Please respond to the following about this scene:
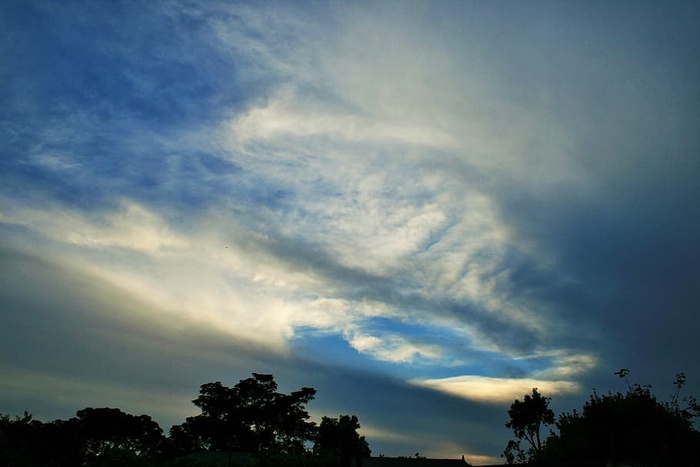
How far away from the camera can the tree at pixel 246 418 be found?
84250mm

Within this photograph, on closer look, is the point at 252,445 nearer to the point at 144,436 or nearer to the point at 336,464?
the point at 144,436

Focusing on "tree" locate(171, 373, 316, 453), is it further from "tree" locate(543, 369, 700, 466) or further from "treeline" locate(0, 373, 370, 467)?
"tree" locate(543, 369, 700, 466)

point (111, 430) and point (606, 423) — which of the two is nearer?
point (606, 423)

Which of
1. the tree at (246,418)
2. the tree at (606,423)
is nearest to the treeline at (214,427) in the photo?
the tree at (246,418)

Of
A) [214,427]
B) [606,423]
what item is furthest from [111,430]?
[606,423]

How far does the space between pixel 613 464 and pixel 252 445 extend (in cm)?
7949

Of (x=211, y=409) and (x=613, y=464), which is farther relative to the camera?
(x=211, y=409)

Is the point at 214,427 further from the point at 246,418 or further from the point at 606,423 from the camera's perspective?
the point at 606,423

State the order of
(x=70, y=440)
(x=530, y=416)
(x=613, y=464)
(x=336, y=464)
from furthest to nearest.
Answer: (x=530, y=416) < (x=70, y=440) < (x=336, y=464) < (x=613, y=464)

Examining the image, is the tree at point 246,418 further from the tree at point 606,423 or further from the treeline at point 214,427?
the tree at point 606,423

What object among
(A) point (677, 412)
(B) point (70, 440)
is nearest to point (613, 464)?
(A) point (677, 412)

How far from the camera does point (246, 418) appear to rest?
86562 mm

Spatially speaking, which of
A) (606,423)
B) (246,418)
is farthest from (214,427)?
(606,423)

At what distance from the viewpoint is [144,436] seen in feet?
289
